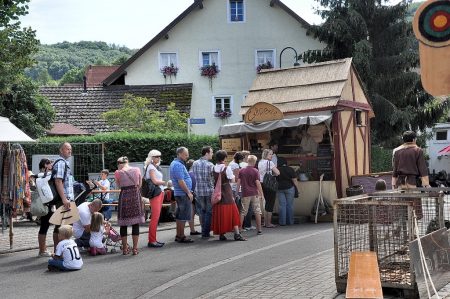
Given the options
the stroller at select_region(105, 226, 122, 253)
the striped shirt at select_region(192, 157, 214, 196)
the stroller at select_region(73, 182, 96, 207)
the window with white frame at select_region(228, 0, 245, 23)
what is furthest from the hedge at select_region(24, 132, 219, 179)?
the window with white frame at select_region(228, 0, 245, 23)

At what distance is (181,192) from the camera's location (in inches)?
518

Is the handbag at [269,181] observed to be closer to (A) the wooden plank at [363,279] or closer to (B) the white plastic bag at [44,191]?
(B) the white plastic bag at [44,191]

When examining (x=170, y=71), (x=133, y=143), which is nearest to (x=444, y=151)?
(x=170, y=71)

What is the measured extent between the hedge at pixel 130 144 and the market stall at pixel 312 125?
16.1ft

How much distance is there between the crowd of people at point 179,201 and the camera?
11.4 metres

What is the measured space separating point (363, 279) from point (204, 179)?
8.90 metres

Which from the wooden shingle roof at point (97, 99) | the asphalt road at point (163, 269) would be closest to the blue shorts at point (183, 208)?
the asphalt road at point (163, 269)

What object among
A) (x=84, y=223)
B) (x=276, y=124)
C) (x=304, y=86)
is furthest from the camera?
(x=304, y=86)

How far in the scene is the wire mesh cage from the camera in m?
7.39

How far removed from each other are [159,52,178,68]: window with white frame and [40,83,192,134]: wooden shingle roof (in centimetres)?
151

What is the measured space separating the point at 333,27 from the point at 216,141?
10.00 metres

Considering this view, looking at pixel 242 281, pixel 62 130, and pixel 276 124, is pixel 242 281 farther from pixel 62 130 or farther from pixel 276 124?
pixel 62 130

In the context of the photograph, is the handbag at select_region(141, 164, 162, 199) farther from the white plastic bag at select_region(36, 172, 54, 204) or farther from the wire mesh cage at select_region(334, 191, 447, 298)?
the wire mesh cage at select_region(334, 191, 447, 298)

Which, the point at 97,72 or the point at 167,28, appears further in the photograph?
the point at 97,72
